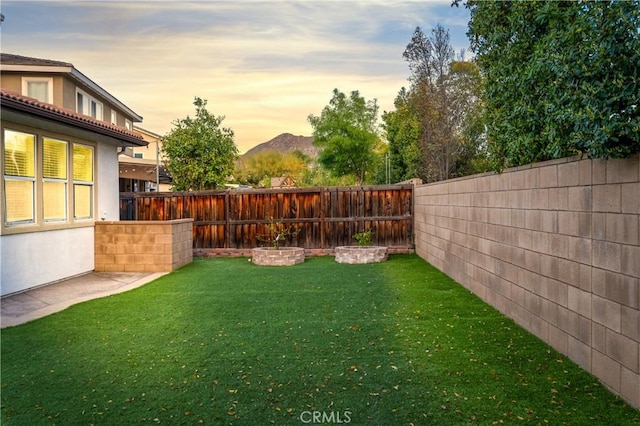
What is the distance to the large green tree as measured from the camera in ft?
9.69

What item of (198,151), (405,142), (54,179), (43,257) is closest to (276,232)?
(54,179)

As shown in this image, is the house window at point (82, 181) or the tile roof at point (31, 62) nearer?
the house window at point (82, 181)

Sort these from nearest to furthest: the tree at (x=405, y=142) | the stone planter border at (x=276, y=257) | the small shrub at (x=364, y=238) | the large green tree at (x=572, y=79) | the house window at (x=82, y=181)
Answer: the large green tree at (x=572, y=79) < the house window at (x=82, y=181) < the stone planter border at (x=276, y=257) < the small shrub at (x=364, y=238) < the tree at (x=405, y=142)

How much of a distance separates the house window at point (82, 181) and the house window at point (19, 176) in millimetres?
1210

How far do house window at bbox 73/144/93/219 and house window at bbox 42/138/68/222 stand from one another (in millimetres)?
291

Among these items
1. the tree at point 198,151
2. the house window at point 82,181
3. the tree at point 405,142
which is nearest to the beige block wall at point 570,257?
the house window at point 82,181

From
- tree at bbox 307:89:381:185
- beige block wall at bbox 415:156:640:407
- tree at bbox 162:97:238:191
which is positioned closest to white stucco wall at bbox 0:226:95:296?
beige block wall at bbox 415:156:640:407

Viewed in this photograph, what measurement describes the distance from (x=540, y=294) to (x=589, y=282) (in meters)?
0.97

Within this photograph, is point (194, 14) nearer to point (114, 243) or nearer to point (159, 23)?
point (159, 23)

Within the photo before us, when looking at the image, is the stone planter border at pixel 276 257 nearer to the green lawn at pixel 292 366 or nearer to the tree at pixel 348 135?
the green lawn at pixel 292 366

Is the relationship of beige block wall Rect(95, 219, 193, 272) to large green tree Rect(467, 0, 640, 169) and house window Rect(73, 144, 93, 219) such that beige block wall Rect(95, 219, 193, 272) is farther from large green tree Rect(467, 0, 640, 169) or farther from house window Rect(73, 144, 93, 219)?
large green tree Rect(467, 0, 640, 169)

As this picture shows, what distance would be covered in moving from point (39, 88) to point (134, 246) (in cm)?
1007

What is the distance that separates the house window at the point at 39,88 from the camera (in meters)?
15.9

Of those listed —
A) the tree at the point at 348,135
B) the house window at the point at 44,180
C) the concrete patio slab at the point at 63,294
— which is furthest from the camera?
the tree at the point at 348,135
